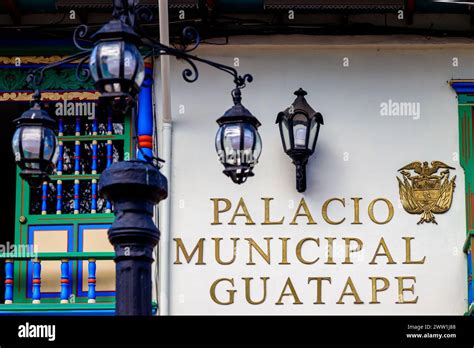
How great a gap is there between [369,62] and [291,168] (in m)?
1.33

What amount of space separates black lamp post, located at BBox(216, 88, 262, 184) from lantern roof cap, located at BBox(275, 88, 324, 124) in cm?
325

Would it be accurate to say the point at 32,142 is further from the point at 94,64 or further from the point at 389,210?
the point at 389,210

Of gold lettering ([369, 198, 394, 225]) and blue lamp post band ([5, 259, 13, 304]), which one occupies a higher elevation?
gold lettering ([369, 198, 394, 225])

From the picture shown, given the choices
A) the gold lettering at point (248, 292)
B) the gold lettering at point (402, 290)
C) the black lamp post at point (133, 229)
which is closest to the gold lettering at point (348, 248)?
the gold lettering at point (402, 290)

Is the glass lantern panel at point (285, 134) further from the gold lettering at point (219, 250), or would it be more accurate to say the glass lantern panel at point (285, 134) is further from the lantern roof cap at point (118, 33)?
the lantern roof cap at point (118, 33)

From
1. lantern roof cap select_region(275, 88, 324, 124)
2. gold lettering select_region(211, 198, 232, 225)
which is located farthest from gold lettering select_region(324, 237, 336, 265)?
lantern roof cap select_region(275, 88, 324, 124)

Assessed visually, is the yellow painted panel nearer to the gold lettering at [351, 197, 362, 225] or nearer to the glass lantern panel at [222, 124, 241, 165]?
the gold lettering at [351, 197, 362, 225]

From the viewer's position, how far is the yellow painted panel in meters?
15.0

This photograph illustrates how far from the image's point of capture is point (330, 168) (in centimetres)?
1512

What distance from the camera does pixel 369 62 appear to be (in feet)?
50.5

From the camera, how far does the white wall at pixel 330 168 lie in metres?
14.8

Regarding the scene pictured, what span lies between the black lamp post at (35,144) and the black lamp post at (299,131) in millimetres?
3930

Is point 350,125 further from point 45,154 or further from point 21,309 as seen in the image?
point 45,154
